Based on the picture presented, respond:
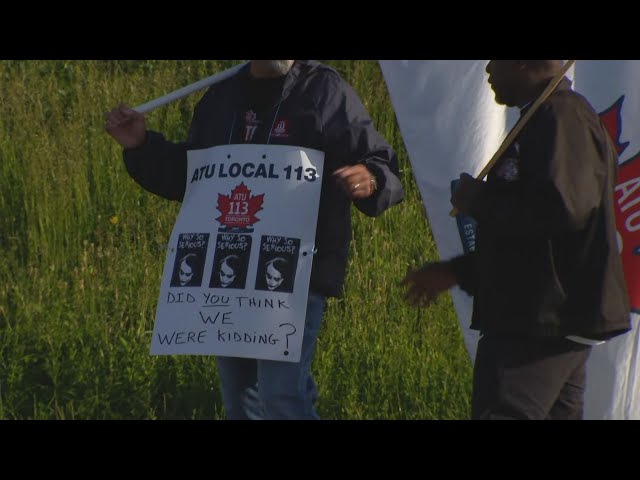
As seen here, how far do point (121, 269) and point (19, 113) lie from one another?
1.66m

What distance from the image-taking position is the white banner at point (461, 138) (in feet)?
15.1

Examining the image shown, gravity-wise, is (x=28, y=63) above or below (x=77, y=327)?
above

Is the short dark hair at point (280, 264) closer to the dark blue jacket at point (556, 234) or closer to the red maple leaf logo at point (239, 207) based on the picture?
the red maple leaf logo at point (239, 207)

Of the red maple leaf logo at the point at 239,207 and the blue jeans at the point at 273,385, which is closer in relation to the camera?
the blue jeans at the point at 273,385

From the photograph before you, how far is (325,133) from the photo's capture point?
4191 mm

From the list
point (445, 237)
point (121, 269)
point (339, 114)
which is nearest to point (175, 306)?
point (339, 114)

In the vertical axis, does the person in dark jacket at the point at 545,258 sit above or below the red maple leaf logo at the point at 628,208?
below

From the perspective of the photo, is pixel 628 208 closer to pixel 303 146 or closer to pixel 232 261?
Answer: pixel 303 146

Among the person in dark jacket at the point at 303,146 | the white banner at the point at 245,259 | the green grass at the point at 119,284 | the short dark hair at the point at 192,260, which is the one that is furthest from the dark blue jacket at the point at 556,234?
the green grass at the point at 119,284

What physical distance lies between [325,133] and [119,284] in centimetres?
255

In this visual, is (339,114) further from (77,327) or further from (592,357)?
(77,327)

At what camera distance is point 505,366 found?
3.60 metres

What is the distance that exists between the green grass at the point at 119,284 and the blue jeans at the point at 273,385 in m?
1.14

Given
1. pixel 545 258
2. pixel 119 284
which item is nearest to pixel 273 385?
pixel 545 258
